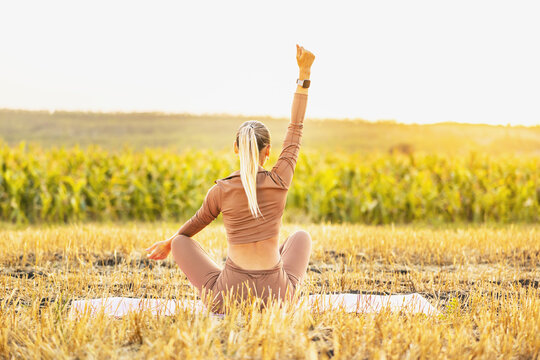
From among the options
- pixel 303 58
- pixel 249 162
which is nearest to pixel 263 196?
pixel 249 162

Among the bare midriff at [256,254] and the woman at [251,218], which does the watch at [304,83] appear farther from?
the bare midriff at [256,254]

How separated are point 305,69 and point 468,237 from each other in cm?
466

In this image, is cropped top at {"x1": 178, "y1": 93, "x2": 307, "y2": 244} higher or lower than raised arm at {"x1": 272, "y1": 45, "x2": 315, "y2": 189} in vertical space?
lower

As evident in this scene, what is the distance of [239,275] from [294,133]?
1040mm

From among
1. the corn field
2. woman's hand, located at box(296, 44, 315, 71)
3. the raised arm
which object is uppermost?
woman's hand, located at box(296, 44, 315, 71)

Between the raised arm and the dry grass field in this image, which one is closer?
the dry grass field

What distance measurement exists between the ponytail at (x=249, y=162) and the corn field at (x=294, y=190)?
26.1ft

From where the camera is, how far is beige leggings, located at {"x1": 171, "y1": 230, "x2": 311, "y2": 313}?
12.6 ft

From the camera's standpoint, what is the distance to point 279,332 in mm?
3098

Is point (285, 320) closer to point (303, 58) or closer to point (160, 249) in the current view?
point (160, 249)

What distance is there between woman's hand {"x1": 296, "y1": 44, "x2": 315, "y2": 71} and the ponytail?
0.71 meters

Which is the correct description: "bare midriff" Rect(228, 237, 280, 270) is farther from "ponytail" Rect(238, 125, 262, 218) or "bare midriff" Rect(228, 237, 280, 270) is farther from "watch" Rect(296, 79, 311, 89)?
"watch" Rect(296, 79, 311, 89)

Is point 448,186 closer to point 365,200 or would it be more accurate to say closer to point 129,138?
point 365,200

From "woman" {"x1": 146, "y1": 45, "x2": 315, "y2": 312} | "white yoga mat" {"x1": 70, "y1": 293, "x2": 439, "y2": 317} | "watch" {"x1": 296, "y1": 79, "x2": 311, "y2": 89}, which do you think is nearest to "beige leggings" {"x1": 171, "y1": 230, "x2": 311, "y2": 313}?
"woman" {"x1": 146, "y1": 45, "x2": 315, "y2": 312}
